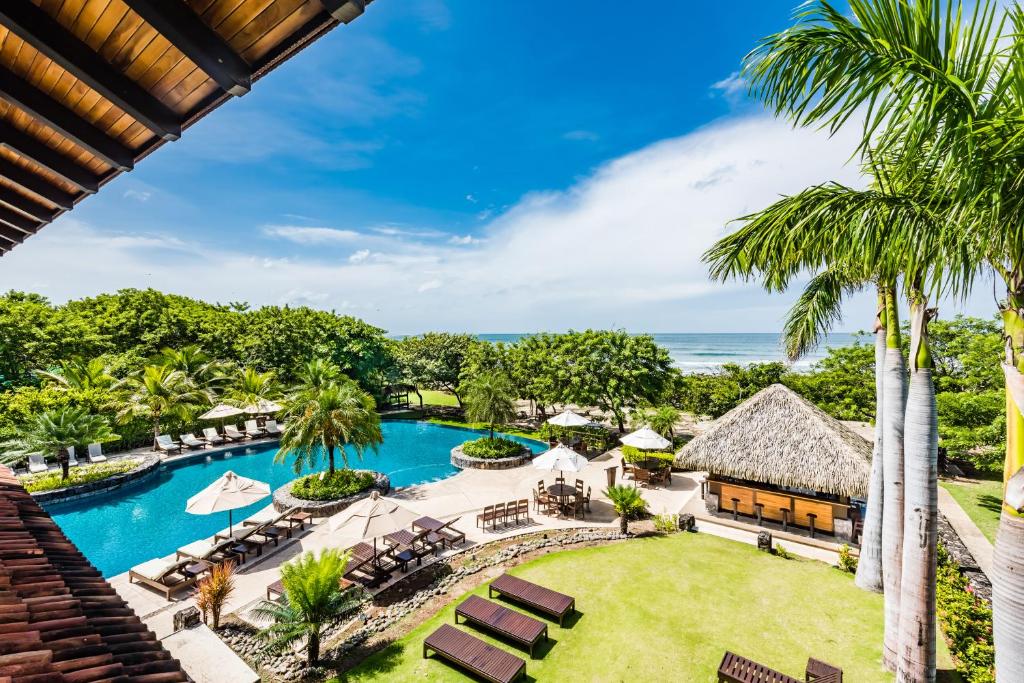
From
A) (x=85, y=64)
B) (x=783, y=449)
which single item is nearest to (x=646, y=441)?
(x=783, y=449)

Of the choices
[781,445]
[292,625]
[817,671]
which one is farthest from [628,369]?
[292,625]

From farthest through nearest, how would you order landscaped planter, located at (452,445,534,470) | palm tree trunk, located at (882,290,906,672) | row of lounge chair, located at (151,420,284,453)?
1. row of lounge chair, located at (151,420,284,453)
2. landscaped planter, located at (452,445,534,470)
3. palm tree trunk, located at (882,290,906,672)

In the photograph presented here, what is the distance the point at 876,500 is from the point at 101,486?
26.0 m

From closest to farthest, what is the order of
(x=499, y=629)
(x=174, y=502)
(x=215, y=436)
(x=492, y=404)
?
(x=499, y=629)
(x=174, y=502)
(x=492, y=404)
(x=215, y=436)

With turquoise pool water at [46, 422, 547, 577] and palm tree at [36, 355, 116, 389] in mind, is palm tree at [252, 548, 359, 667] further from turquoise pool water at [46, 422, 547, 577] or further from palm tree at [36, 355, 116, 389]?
palm tree at [36, 355, 116, 389]

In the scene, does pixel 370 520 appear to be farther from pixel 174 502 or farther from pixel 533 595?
pixel 174 502

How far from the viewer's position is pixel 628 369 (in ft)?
79.7

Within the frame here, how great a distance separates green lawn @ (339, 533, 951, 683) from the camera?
7691 millimetres

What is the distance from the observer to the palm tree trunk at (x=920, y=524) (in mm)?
6234

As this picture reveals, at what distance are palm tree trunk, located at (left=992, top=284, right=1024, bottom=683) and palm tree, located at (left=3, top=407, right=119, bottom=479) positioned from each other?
2617cm

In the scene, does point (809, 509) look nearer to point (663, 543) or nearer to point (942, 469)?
A: point (663, 543)

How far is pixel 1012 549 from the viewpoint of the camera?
3.59 metres

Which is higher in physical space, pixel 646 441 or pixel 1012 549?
pixel 1012 549

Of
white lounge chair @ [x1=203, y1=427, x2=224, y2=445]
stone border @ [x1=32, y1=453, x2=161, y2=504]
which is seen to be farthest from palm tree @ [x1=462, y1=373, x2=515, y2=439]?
white lounge chair @ [x1=203, y1=427, x2=224, y2=445]
